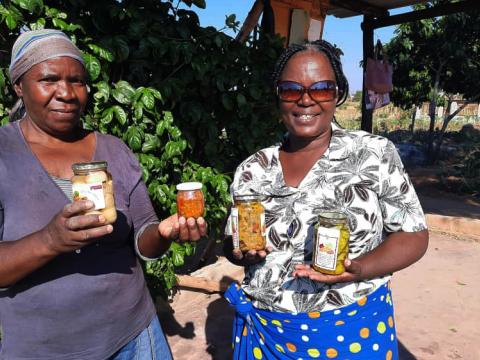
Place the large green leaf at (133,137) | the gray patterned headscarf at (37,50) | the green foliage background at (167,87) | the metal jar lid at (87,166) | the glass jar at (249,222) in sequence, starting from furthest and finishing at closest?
1. the large green leaf at (133,137)
2. the green foliage background at (167,87)
3. the glass jar at (249,222)
4. the gray patterned headscarf at (37,50)
5. the metal jar lid at (87,166)

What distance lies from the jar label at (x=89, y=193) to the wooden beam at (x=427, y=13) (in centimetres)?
554

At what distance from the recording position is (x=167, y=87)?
2877mm

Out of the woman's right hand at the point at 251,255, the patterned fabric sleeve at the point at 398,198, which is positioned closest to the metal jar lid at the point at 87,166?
the woman's right hand at the point at 251,255

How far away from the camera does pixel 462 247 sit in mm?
5875

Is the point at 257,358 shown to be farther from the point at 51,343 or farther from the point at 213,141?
the point at 213,141

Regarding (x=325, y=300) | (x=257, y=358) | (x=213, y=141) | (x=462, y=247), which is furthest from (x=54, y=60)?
(x=462, y=247)

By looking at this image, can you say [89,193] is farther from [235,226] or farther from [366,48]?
[366,48]

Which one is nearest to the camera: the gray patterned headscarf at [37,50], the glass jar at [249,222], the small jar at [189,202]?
the gray patterned headscarf at [37,50]

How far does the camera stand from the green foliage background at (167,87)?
253cm

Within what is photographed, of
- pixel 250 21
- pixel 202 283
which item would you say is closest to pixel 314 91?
pixel 250 21

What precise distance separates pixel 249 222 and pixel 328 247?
344mm

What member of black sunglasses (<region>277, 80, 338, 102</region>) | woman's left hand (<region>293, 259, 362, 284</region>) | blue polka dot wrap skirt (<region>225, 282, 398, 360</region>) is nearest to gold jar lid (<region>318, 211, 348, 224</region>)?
woman's left hand (<region>293, 259, 362, 284</region>)

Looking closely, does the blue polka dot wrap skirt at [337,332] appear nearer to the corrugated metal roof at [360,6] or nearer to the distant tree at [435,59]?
the corrugated metal roof at [360,6]

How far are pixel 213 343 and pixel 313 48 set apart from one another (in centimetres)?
272
